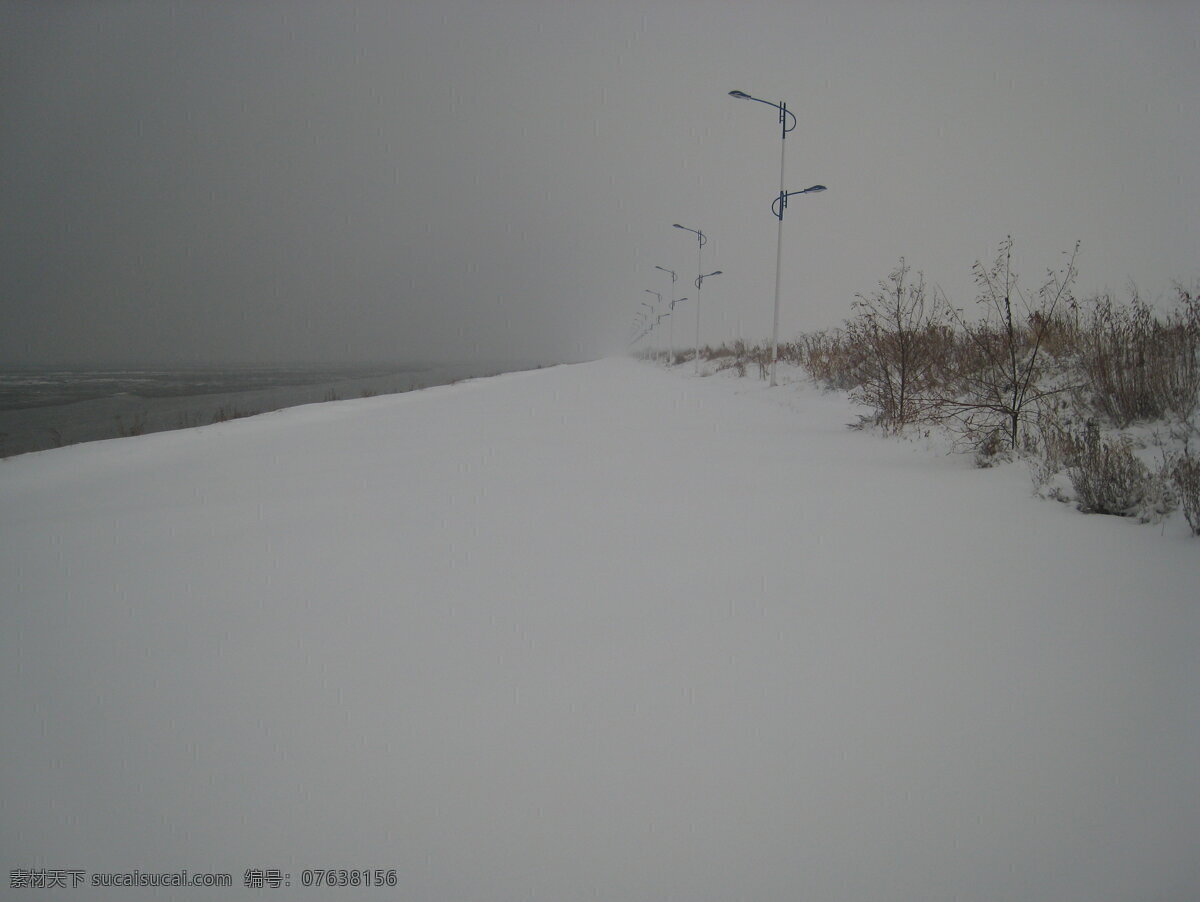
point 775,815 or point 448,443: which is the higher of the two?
point 448,443

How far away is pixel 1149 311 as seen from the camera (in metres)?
6.93

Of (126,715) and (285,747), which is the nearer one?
(285,747)

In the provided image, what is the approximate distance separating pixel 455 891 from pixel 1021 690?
190 cm

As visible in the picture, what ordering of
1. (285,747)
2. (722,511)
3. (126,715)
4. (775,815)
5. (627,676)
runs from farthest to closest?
(722,511) < (627,676) < (126,715) < (285,747) < (775,815)

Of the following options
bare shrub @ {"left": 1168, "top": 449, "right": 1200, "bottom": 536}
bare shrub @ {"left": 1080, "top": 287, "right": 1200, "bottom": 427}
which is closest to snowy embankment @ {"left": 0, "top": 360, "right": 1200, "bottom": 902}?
bare shrub @ {"left": 1168, "top": 449, "right": 1200, "bottom": 536}

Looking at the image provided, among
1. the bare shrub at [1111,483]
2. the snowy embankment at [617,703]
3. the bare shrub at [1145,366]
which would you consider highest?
the bare shrub at [1145,366]

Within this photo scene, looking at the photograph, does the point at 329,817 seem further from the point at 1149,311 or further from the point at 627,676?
the point at 1149,311

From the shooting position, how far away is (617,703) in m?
1.93

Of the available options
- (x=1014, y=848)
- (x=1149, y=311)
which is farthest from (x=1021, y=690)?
(x=1149, y=311)

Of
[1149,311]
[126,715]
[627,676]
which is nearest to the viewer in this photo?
[126,715]

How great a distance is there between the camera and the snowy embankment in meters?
1.41

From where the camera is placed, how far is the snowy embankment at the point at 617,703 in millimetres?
1405

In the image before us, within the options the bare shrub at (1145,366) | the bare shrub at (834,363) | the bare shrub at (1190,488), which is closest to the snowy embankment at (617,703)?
Result: the bare shrub at (1190,488)

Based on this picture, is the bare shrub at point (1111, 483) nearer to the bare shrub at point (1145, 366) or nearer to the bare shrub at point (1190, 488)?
the bare shrub at point (1190, 488)
